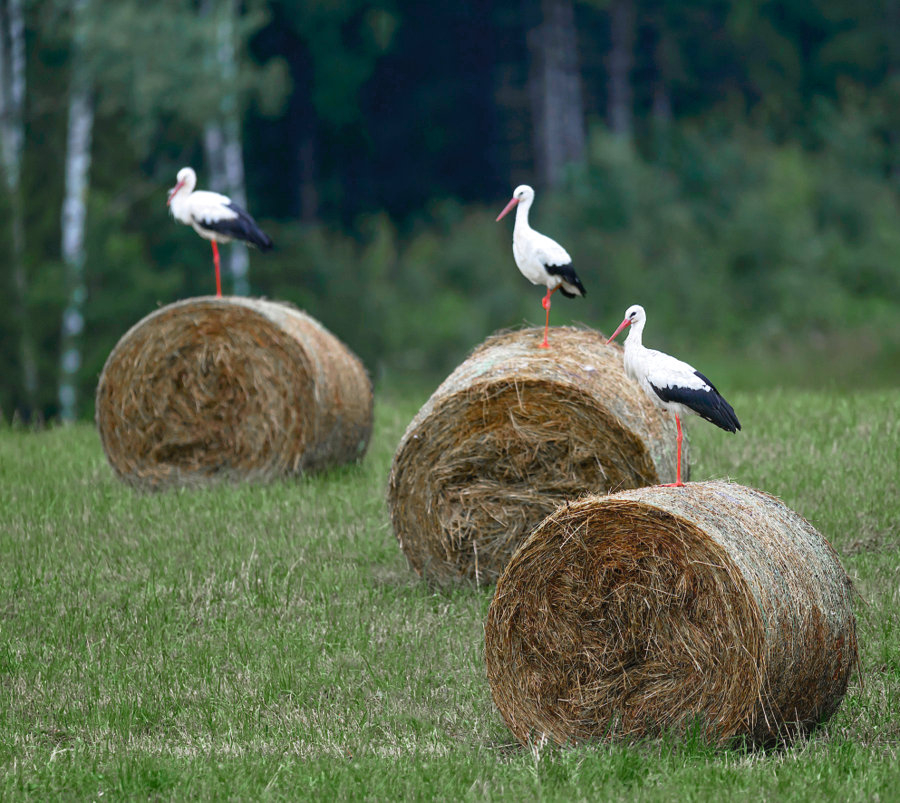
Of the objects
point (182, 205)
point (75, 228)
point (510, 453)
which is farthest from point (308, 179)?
point (510, 453)

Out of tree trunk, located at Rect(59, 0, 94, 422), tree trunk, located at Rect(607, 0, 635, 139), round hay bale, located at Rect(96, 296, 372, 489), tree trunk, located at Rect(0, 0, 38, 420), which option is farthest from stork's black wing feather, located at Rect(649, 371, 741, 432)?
tree trunk, located at Rect(607, 0, 635, 139)

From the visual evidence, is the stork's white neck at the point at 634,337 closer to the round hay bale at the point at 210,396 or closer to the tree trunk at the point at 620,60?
the round hay bale at the point at 210,396

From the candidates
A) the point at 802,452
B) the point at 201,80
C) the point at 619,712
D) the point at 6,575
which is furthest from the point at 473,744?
the point at 201,80

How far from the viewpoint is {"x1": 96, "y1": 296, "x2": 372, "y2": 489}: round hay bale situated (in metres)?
11.7

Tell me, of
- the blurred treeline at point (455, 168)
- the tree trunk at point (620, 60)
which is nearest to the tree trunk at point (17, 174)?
the blurred treeline at point (455, 168)

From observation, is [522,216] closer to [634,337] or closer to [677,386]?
[634,337]

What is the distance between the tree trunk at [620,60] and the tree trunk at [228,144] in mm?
12356

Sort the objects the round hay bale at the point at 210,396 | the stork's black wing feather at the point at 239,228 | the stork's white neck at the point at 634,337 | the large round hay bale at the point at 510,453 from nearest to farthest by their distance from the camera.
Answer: the stork's white neck at the point at 634,337
the large round hay bale at the point at 510,453
the round hay bale at the point at 210,396
the stork's black wing feather at the point at 239,228

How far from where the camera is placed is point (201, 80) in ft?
84.4

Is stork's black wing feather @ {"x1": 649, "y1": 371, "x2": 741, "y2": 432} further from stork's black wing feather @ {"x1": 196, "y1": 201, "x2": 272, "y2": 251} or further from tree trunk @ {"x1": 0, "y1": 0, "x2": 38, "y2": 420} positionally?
tree trunk @ {"x1": 0, "y1": 0, "x2": 38, "y2": 420}

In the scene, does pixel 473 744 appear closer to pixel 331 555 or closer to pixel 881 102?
pixel 331 555

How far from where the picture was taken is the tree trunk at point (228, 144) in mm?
26672

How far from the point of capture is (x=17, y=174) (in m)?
24.6

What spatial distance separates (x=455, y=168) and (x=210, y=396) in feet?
95.2
